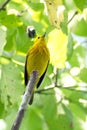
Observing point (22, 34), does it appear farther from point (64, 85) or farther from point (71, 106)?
point (71, 106)

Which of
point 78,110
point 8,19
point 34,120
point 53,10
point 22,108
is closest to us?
point 22,108

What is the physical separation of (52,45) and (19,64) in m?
0.20

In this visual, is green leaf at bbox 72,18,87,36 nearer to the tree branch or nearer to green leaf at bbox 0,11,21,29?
green leaf at bbox 0,11,21,29

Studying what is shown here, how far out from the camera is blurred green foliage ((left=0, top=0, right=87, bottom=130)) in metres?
1.66

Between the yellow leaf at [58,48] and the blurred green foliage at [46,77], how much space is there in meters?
0.05

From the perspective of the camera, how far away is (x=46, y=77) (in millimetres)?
1854

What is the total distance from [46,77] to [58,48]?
33 centimetres

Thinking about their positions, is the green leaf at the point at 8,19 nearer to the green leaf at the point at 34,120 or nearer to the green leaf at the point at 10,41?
the green leaf at the point at 10,41

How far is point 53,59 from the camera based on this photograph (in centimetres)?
155

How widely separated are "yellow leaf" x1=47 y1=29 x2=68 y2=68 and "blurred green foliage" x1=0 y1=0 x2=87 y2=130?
0.05m

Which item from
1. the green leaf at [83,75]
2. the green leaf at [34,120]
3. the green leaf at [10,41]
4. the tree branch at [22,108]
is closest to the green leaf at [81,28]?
the green leaf at [83,75]

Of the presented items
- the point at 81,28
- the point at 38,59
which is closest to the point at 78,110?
the point at 81,28

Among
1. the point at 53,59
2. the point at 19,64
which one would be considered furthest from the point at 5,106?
the point at 53,59

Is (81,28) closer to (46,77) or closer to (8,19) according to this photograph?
(46,77)
